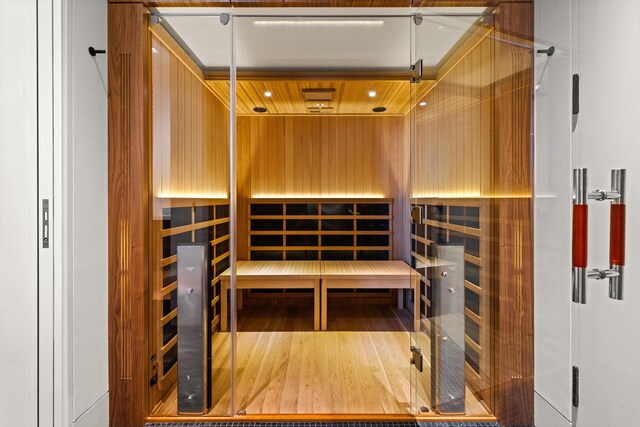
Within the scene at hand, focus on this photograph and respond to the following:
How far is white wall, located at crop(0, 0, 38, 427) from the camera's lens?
5.14 feet

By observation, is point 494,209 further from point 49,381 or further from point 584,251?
point 49,381

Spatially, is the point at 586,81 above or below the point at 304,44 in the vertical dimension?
below

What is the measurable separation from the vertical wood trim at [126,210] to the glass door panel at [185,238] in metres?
0.08

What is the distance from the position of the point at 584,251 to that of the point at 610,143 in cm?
33

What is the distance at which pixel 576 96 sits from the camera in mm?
1305

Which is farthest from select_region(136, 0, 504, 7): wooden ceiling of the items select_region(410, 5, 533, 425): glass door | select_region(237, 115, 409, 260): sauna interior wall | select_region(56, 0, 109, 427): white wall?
select_region(237, 115, 409, 260): sauna interior wall

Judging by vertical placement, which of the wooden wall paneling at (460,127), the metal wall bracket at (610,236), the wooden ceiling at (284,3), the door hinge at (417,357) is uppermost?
the wooden ceiling at (284,3)

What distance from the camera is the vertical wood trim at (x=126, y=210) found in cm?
190

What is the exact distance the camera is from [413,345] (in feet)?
6.95

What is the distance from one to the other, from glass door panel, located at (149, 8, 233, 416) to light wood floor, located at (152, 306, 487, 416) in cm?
4

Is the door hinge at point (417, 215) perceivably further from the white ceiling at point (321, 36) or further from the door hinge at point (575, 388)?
Answer: the door hinge at point (575, 388)

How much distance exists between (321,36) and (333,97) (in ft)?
3.87

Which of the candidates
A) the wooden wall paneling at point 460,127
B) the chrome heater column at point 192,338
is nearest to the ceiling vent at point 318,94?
the wooden wall paneling at point 460,127

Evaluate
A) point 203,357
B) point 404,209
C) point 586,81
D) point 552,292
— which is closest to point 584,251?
point 552,292
